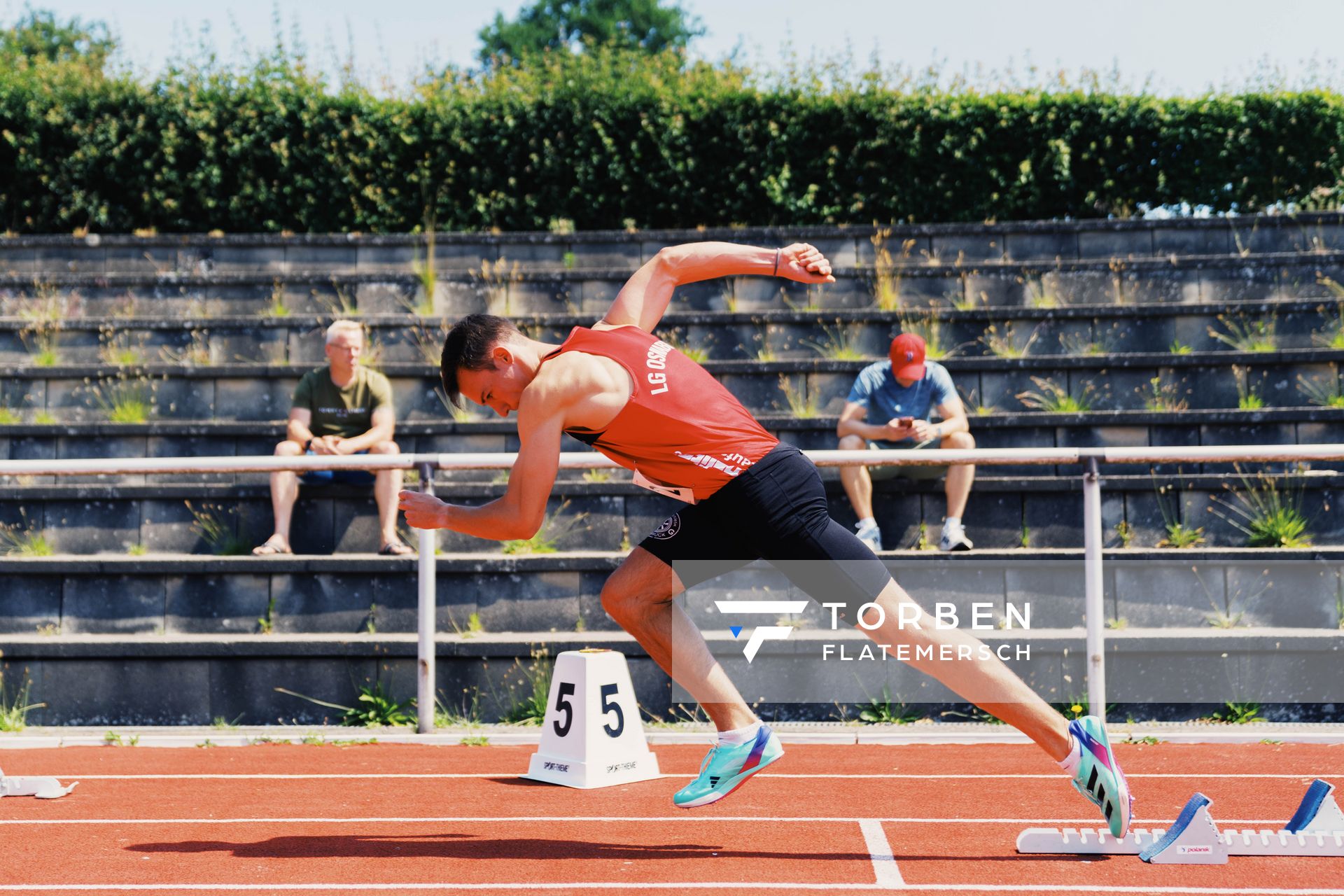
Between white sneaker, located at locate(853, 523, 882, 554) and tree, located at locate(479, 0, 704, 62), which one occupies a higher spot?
tree, located at locate(479, 0, 704, 62)

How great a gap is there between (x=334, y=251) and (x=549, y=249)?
2.03 metres

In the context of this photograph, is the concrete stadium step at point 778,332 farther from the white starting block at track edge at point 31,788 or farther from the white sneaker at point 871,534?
the white starting block at track edge at point 31,788

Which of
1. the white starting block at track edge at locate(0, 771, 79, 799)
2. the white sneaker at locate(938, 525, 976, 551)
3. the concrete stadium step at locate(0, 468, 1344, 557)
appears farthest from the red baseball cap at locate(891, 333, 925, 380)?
the white starting block at track edge at locate(0, 771, 79, 799)

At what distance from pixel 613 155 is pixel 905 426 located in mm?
5887

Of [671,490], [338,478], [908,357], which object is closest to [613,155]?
[908,357]

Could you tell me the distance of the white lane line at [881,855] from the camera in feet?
Result: 12.1

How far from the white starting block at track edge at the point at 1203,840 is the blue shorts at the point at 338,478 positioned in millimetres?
5043

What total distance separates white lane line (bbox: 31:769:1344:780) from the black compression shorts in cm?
156

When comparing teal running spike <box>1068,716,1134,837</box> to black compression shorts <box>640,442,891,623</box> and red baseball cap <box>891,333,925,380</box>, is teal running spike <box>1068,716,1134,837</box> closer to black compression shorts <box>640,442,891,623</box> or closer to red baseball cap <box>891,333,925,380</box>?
black compression shorts <box>640,442,891,623</box>

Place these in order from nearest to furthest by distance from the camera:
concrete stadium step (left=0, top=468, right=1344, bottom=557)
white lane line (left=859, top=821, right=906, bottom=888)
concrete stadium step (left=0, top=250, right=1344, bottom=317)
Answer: white lane line (left=859, top=821, right=906, bottom=888) < concrete stadium step (left=0, top=468, right=1344, bottom=557) < concrete stadium step (left=0, top=250, right=1344, bottom=317)

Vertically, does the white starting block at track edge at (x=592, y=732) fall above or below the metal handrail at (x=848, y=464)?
below

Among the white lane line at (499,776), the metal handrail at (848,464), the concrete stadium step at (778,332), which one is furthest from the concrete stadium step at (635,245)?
the white lane line at (499,776)

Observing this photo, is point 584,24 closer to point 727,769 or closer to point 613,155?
point 613,155

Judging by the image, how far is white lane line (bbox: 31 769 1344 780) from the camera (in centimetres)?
531
